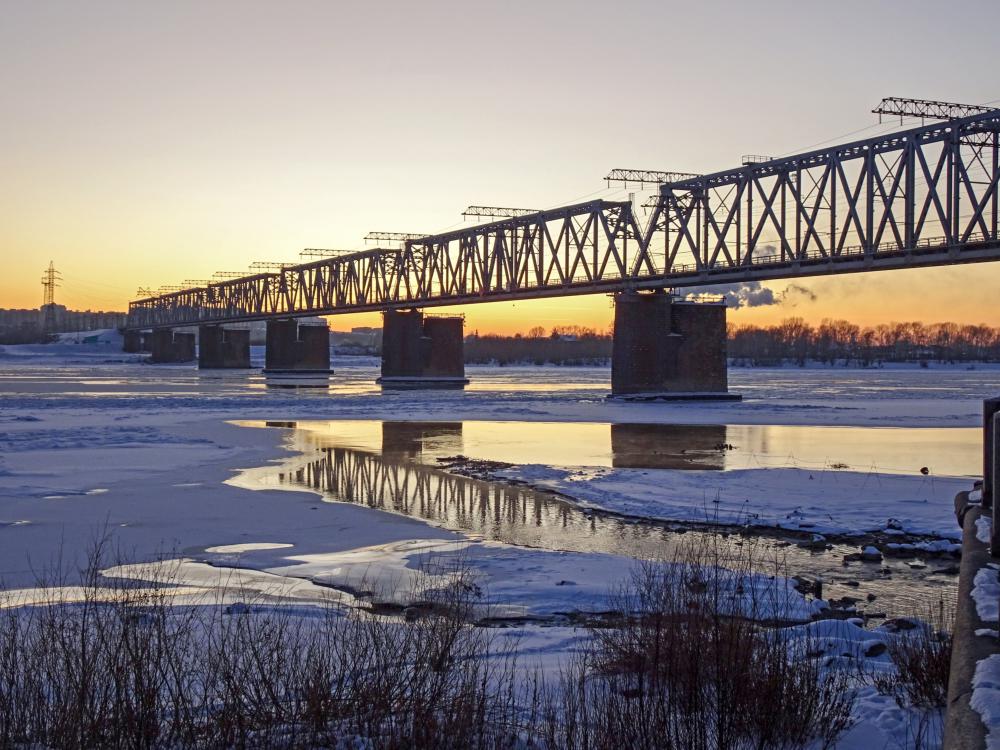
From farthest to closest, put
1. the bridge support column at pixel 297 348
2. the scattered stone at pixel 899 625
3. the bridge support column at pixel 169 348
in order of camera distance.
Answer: the bridge support column at pixel 169 348 → the bridge support column at pixel 297 348 → the scattered stone at pixel 899 625

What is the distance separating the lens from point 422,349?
9181 cm

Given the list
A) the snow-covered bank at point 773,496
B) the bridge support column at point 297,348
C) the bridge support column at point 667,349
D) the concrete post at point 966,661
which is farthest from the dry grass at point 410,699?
the bridge support column at point 297,348

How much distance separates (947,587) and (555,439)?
861 inches

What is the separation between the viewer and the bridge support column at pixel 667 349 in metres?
60.0

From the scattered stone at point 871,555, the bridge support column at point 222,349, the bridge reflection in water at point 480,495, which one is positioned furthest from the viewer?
the bridge support column at point 222,349

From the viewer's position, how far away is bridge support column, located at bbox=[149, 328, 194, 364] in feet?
584

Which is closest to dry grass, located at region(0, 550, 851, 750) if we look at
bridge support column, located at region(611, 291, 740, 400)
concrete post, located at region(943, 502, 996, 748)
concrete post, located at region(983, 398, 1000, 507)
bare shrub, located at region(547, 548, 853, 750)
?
bare shrub, located at region(547, 548, 853, 750)

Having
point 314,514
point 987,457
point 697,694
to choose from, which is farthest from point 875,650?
point 314,514

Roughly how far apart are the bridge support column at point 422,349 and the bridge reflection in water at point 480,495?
57.1 meters

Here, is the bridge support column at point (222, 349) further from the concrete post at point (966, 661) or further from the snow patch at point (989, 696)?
the snow patch at point (989, 696)

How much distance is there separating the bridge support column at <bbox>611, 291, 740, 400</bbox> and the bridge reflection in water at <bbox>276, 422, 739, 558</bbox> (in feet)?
90.6

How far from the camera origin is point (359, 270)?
11438cm

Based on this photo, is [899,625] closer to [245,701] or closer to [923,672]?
[923,672]

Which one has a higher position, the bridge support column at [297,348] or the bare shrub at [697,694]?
the bridge support column at [297,348]
